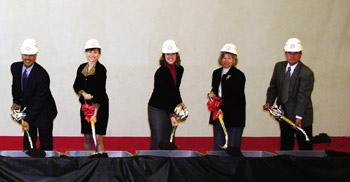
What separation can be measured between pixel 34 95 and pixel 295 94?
2753 millimetres

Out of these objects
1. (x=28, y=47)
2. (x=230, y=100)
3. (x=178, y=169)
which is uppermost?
(x=28, y=47)

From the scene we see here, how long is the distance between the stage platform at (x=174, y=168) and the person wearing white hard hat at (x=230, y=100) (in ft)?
2.65

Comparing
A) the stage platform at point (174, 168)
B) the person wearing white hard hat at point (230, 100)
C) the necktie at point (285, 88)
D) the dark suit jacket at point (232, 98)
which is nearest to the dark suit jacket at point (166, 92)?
the person wearing white hard hat at point (230, 100)

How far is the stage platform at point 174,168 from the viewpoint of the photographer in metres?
3.98

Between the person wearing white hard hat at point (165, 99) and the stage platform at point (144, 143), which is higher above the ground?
the person wearing white hard hat at point (165, 99)

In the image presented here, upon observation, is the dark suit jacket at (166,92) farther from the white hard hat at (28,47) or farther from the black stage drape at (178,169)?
the white hard hat at (28,47)

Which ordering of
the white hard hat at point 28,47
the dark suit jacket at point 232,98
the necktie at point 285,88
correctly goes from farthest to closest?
the necktie at point 285,88, the dark suit jacket at point 232,98, the white hard hat at point 28,47

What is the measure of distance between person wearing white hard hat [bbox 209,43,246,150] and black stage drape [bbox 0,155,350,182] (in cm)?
96

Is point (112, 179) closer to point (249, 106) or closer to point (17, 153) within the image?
point (17, 153)

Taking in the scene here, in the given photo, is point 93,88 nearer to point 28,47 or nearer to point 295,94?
point 28,47

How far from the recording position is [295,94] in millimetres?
5352

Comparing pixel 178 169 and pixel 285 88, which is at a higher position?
pixel 285 88

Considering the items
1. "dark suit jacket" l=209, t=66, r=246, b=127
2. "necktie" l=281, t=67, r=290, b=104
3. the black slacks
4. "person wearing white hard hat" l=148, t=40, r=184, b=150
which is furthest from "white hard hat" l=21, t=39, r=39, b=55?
"necktie" l=281, t=67, r=290, b=104

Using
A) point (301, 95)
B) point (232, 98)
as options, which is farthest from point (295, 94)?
point (232, 98)
